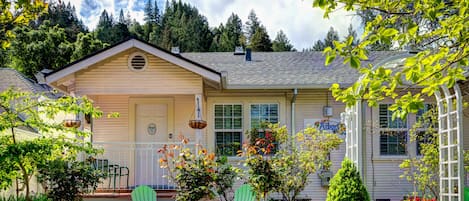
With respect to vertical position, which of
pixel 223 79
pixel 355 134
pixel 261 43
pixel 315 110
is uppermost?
pixel 261 43

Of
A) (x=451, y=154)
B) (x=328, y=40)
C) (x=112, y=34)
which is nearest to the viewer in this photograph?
(x=451, y=154)

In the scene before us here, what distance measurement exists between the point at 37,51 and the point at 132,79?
19.5 metres

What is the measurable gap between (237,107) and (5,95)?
5.78 m

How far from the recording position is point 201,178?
9016 millimetres

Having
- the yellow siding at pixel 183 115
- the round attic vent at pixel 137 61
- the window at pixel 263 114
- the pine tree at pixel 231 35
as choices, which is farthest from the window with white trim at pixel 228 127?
the pine tree at pixel 231 35

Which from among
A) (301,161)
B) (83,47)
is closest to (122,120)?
(301,161)

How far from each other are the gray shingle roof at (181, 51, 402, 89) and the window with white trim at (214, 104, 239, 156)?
703 mm

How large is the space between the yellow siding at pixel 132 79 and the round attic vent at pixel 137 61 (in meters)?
0.08

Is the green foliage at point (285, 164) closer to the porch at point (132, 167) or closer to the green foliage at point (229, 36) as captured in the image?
the porch at point (132, 167)

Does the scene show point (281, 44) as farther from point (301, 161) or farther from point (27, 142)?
point (27, 142)

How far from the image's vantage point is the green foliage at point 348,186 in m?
7.41

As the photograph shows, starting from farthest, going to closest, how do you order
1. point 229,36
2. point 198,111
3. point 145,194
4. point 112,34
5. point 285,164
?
point 229,36 → point 112,34 → point 198,111 → point 145,194 → point 285,164

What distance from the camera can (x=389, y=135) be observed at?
466 inches

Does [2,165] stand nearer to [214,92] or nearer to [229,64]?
[214,92]
